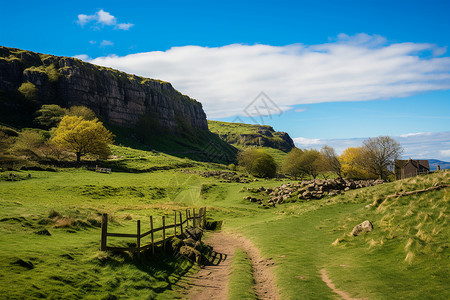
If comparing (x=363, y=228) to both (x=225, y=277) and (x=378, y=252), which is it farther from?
(x=225, y=277)

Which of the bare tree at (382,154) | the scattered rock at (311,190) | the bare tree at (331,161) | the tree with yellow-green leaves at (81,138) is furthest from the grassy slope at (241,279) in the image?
the bare tree at (331,161)

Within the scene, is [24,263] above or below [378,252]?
above

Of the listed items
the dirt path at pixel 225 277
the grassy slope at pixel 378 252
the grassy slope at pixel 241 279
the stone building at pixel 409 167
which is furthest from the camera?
the stone building at pixel 409 167

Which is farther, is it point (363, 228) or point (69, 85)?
point (69, 85)

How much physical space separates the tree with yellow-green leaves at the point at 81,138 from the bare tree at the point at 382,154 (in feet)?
261

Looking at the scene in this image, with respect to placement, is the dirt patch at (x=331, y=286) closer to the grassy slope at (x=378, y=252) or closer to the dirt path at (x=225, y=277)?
the grassy slope at (x=378, y=252)

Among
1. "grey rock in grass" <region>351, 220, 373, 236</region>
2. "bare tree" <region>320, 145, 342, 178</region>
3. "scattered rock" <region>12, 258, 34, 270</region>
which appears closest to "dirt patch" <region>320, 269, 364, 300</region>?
"grey rock in grass" <region>351, 220, 373, 236</region>

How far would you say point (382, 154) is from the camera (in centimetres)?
9144

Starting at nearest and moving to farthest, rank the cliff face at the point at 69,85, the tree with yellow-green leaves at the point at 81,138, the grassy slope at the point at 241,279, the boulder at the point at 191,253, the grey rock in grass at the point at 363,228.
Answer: the grassy slope at the point at 241,279, the boulder at the point at 191,253, the grey rock in grass at the point at 363,228, the tree with yellow-green leaves at the point at 81,138, the cliff face at the point at 69,85

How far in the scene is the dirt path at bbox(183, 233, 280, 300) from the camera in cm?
1677

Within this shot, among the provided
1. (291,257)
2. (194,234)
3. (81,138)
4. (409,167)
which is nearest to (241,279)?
(291,257)

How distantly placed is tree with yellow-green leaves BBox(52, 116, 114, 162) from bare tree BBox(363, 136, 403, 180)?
261 feet

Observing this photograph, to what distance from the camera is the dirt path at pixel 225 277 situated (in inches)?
660

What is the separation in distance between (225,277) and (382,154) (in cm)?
8658
